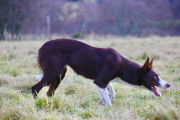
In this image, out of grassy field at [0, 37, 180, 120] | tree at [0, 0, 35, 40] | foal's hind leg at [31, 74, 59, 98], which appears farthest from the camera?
tree at [0, 0, 35, 40]

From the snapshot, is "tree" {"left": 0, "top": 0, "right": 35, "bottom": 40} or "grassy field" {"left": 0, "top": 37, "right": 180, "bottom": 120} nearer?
"grassy field" {"left": 0, "top": 37, "right": 180, "bottom": 120}

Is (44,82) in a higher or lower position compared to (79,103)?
higher

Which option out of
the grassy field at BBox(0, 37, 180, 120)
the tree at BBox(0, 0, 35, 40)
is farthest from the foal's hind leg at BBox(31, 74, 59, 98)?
the tree at BBox(0, 0, 35, 40)

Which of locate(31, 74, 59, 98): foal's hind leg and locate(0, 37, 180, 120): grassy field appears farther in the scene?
locate(31, 74, 59, 98): foal's hind leg

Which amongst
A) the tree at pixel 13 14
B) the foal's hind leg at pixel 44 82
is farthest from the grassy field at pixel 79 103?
the tree at pixel 13 14

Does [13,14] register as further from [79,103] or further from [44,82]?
[79,103]

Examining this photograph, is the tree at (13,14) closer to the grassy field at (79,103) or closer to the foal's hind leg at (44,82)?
the grassy field at (79,103)

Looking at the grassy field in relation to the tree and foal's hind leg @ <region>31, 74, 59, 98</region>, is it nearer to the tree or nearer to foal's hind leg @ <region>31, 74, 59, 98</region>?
foal's hind leg @ <region>31, 74, 59, 98</region>

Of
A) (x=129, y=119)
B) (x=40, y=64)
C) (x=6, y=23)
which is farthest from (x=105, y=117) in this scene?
(x=6, y=23)

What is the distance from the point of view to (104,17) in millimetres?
37250

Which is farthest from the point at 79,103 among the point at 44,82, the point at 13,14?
the point at 13,14

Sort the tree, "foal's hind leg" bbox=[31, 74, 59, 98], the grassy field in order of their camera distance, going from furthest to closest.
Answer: the tree → "foal's hind leg" bbox=[31, 74, 59, 98] → the grassy field

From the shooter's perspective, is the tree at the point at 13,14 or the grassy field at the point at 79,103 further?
the tree at the point at 13,14

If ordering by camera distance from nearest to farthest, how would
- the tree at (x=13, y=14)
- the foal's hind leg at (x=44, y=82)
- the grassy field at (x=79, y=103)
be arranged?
the grassy field at (x=79, y=103), the foal's hind leg at (x=44, y=82), the tree at (x=13, y=14)
